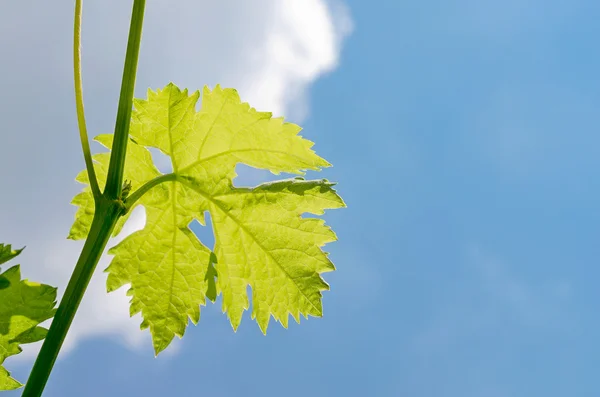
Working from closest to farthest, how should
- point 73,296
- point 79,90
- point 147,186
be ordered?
point 73,296 → point 79,90 → point 147,186

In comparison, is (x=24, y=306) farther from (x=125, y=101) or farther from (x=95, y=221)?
(x=125, y=101)

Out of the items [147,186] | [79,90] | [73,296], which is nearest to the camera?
[73,296]

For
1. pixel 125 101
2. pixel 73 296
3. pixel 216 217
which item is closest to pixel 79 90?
pixel 125 101

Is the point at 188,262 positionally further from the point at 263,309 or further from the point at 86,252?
the point at 86,252

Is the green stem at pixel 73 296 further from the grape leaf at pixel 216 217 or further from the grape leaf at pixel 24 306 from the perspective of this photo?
the grape leaf at pixel 216 217

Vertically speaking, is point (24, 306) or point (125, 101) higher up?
point (125, 101)

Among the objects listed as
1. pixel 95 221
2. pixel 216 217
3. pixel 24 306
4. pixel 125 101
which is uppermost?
pixel 216 217

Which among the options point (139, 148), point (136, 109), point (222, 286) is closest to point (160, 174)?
point (139, 148)

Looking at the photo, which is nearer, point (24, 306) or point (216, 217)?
point (24, 306)
